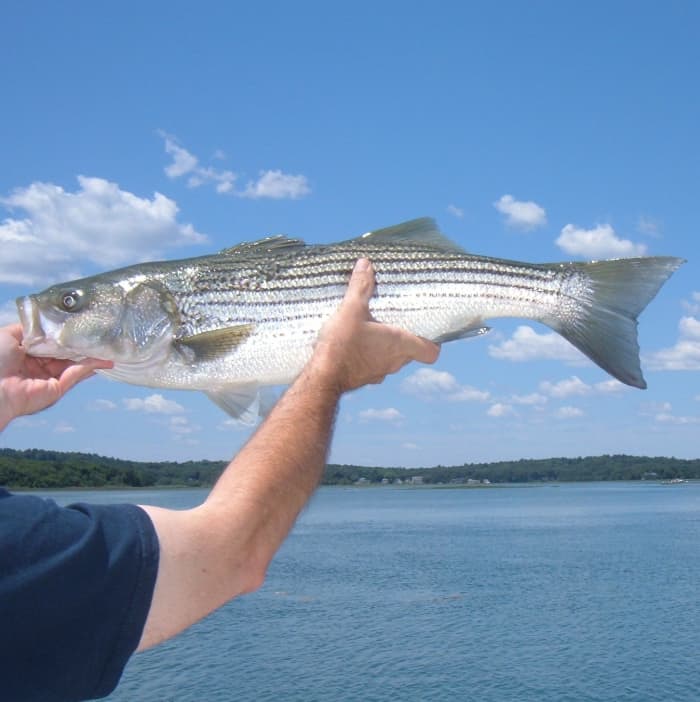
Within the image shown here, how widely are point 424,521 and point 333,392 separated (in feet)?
398

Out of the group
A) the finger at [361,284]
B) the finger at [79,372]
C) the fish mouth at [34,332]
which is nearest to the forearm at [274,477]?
the finger at [361,284]

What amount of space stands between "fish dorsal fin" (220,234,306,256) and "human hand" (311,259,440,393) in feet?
1.54

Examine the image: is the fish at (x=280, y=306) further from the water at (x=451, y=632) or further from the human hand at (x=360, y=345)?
the water at (x=451, y=632)

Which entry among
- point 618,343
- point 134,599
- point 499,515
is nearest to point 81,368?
point 134,599

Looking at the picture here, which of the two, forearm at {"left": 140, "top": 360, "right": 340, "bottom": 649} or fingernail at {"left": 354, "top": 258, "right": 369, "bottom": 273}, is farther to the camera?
fingernail at {"left": 354, "top": 258, "right": 369, "bottom": 273}

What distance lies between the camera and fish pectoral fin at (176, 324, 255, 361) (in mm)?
4660

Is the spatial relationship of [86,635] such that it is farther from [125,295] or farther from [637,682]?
[637,682]

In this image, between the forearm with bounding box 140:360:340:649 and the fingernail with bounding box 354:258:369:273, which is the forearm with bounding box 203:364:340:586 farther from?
the fingernail with bounding box 354:258:369:273

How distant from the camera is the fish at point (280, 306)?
4684mm

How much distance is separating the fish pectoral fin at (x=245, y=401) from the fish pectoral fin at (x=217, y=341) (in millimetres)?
219

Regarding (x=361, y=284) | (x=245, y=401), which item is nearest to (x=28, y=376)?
(x=245, y=401)

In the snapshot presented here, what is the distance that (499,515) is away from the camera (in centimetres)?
13262

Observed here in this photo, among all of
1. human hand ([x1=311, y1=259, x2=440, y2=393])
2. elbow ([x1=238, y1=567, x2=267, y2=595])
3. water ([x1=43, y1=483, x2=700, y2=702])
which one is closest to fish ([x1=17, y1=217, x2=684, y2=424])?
human hand ([x1=311, y1=259, x2=440, y2=393])

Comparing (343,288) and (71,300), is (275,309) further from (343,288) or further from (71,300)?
(71,300)
